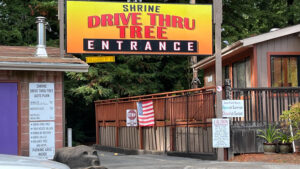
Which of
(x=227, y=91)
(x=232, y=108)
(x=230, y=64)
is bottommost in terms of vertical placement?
(x=232, y=108)

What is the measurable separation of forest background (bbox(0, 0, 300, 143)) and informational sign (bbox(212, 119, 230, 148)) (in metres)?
13.7

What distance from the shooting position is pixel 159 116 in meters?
20.8

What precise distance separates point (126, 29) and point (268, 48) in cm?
527

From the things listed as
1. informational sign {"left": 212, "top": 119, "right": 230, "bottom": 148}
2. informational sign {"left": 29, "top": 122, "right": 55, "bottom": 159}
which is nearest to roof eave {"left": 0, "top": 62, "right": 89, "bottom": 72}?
informational sign {"left": 29, "top": 122, "right": 55, "bottom": 159}

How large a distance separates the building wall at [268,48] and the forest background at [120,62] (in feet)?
36.5

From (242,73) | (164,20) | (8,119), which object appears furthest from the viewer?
(242,73)

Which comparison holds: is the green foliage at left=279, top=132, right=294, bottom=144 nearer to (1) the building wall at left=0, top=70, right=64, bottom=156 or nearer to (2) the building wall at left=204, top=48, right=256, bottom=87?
(2) the building wall at left=204, top=48, right=256, bottom=87

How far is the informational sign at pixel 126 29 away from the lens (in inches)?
655

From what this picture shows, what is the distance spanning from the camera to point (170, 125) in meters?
19.7

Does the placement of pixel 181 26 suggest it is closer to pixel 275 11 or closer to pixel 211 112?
pixel 211 112

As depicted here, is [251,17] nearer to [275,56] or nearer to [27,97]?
[275,56]

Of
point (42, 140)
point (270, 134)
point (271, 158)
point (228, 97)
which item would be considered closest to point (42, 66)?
point (42, 140)

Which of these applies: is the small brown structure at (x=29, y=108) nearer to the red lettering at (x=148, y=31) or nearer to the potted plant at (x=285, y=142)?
the red lettering at (x=148, y=31)

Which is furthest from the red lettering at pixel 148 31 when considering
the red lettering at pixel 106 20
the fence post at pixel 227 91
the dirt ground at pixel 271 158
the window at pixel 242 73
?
the dirt ground at pixel 271 158
